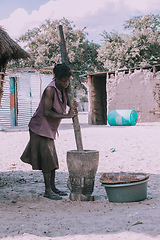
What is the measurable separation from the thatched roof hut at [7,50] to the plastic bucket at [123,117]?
847 centimetres

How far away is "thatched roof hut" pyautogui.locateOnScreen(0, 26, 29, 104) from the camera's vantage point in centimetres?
394

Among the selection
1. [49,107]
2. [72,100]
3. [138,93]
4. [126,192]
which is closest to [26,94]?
[138,93]

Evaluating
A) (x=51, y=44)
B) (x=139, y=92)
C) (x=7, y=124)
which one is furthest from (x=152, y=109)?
(x=51, y=44)

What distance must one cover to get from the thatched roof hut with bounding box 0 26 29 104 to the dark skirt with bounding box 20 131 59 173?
3.72 ft

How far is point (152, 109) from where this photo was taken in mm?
13203

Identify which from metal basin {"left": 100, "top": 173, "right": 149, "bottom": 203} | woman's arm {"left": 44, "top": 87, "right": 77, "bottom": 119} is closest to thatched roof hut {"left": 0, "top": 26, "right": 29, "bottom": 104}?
woman's arm {"left": 44, "top": 87, "right": 77, "bottom": 119}

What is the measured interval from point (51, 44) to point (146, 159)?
75.3ft

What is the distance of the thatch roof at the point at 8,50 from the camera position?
3.94m

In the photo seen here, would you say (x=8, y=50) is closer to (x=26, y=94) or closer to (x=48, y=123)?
(x=48, y=123)

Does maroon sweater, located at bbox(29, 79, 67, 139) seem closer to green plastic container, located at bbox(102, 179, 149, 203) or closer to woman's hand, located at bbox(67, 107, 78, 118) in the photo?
woman's hand, located at bbox(67, 107, 78, 118)

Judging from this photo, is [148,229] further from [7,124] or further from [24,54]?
[7,124]

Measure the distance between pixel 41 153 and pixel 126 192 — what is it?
1.11 meters

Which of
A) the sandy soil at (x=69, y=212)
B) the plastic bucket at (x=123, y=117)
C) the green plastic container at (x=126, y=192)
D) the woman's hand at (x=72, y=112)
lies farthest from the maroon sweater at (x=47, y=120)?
the plastic bucket at (x=123, y=117)

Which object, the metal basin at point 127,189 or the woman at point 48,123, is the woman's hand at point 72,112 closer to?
the woman at point 48,123
